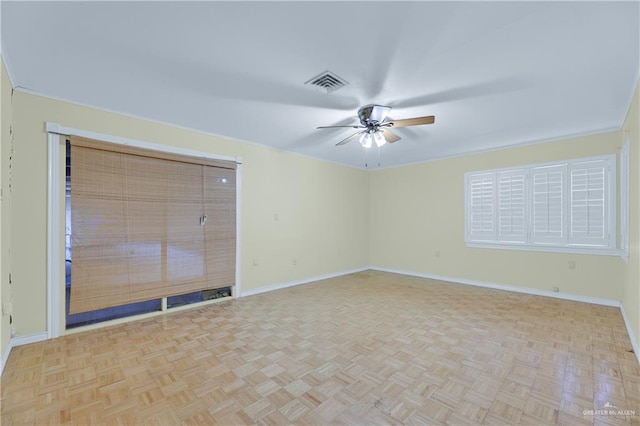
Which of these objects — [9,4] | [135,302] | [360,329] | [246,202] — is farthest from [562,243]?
[9,4]

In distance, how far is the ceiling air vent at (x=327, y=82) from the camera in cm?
234

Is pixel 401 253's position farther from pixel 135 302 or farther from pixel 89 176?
pixel 89 176

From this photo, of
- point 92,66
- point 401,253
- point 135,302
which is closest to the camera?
point 92,66

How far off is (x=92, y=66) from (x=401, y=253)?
5662 millimetres

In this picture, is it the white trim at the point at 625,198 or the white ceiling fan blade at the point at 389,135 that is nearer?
the white trim at the point at 625,198

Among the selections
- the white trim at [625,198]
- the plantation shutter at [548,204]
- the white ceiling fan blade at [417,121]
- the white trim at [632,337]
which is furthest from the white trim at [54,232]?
the plantation shutter at [548,204]

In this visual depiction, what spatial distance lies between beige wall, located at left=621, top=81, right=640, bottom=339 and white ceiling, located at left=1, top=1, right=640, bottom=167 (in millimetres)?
252

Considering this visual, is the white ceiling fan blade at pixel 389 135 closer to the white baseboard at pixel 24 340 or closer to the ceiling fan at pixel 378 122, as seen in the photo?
the ceiling fan at pixel 378 122

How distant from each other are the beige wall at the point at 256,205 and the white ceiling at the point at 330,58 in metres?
0.25

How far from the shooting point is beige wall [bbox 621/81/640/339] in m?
2.53

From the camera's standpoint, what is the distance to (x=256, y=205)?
457 cm

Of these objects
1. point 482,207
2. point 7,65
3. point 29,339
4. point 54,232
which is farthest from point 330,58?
point 482,207

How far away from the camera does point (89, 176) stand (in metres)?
3.02

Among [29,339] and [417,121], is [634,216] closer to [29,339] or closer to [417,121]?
[417,121]
